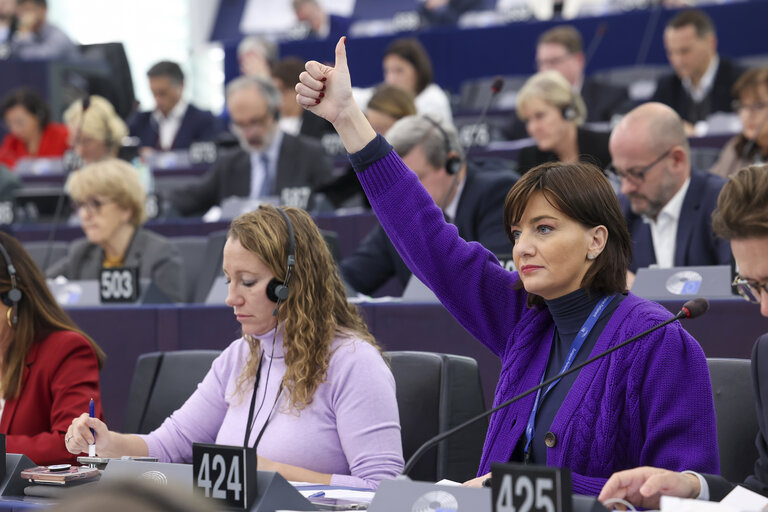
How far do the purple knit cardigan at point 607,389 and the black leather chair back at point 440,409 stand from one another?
42 cm

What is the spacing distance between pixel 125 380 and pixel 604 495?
2018mm

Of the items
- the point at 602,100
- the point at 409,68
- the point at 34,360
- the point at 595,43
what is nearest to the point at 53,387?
the point at 34,360

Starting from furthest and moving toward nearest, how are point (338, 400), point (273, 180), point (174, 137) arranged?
point (174, 137) → point (273, 180) → point (338, 400)

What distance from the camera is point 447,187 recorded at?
12.0 feet

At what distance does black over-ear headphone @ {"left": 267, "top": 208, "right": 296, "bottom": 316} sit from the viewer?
2250mm

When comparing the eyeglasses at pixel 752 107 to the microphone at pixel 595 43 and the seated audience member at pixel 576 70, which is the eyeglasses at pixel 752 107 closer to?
the seated audience member at pixel 576 70

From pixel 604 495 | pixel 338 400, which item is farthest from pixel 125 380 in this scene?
pixel 604 495

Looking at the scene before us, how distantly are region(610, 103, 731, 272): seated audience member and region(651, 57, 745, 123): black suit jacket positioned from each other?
2.86 meters

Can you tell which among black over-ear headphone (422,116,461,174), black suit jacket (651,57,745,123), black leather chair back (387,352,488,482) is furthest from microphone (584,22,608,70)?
black leather chair back (387,352,488,482)

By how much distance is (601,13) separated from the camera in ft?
26.6

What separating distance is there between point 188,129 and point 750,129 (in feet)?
13.2

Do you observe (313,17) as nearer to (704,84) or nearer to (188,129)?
(188,129)

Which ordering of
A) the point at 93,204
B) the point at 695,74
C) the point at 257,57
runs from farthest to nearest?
the point at 257,57 → the point at 695,74 → the point at 93,204

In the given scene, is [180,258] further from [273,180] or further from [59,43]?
→ [59,43]
